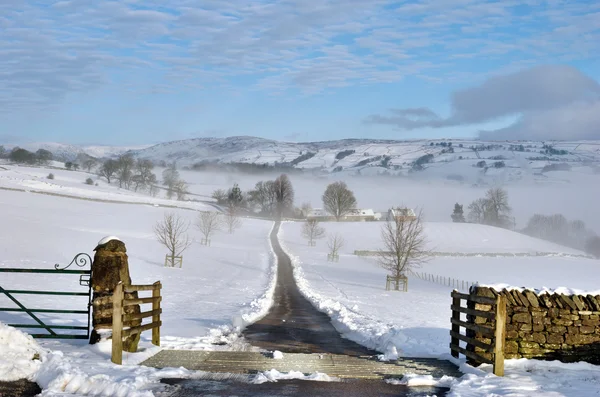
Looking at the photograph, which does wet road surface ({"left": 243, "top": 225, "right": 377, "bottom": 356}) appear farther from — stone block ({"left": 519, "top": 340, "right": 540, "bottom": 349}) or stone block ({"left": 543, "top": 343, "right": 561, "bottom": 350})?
stone block ({"left": 543, "top": 343, "right": 561, "bottom": 350})

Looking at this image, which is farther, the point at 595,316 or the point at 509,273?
the point at 509,273

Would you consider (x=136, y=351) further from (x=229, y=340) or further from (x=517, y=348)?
(x=517, y=348)

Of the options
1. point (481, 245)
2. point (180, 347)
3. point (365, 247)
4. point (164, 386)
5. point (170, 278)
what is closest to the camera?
point (164, 386)

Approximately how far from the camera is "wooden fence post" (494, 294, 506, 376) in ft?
37.7

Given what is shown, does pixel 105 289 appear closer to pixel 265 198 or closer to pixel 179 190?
pixel 265 198

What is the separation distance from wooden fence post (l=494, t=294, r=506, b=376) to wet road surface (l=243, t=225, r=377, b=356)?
3277 millimetres

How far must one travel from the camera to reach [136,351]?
1256cm

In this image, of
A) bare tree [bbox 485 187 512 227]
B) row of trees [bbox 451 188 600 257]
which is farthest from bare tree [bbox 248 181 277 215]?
bare tree [bbox 485 187 512 227]

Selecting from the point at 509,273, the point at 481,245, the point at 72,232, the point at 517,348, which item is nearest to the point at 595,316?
the point at 517,348

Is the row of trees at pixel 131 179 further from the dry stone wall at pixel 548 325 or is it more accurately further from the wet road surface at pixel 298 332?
the dry stone wall at pixel 548 325

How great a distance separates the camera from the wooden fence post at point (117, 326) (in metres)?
11.2

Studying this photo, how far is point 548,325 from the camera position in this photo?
42.4 feet

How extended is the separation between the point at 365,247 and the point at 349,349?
97597 mm

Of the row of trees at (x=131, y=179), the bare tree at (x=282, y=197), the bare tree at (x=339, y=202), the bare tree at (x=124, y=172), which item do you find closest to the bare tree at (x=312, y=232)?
the bare tree at (x=339, y=202)
